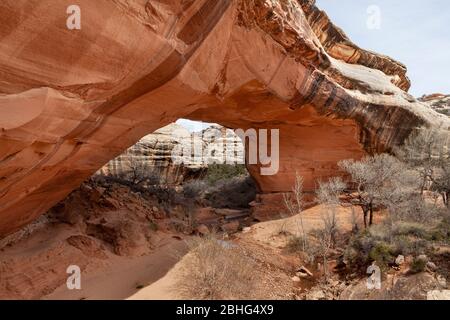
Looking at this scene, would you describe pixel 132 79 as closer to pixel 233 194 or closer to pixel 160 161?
pixel 233 194

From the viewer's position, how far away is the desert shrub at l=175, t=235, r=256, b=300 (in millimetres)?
5512

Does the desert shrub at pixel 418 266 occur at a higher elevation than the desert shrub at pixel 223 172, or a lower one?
lower

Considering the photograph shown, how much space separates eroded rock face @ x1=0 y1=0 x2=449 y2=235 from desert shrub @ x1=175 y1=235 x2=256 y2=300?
A: 3434 mm

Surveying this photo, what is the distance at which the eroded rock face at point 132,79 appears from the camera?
12.1 feet

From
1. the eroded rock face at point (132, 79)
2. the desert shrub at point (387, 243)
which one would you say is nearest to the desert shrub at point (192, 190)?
the eroded rock face at point (132, 79)

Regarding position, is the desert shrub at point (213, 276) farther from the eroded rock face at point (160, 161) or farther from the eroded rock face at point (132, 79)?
the eroded rock face at point (160, 161)

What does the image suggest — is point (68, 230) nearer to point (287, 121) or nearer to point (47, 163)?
point (47, 163)

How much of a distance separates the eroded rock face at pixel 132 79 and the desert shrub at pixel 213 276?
343cm

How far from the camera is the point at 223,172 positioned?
24.4m

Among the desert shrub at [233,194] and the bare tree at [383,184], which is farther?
the desert shrub at [233,194]

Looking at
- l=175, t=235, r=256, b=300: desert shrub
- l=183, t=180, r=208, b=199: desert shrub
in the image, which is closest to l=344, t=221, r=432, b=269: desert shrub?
l=175, t=235, r=256, b=300: desert shrub

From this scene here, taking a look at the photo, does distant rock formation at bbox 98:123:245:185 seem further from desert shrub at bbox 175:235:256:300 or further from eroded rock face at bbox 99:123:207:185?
desert shrub at bbox 175:235:256:300

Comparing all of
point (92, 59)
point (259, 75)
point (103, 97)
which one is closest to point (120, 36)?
point (92, 59)
